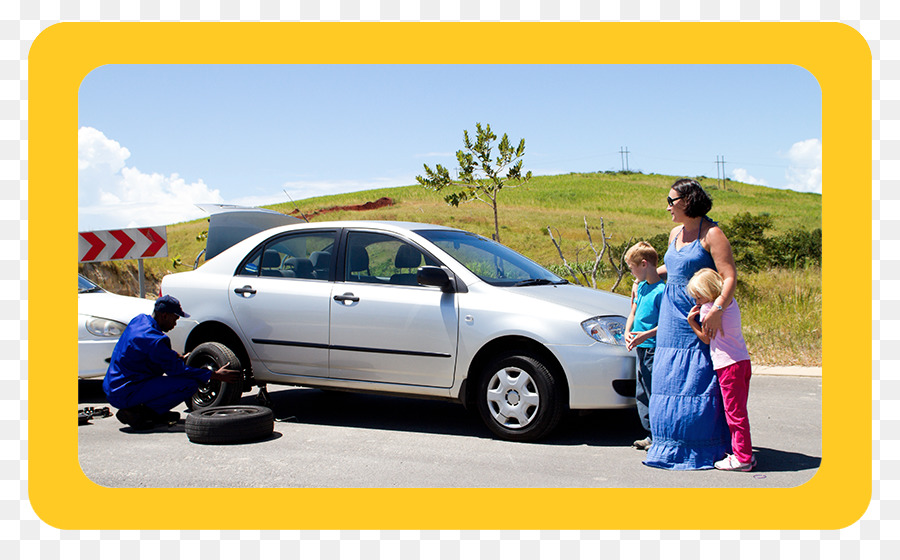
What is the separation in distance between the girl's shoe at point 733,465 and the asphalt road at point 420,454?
5cm

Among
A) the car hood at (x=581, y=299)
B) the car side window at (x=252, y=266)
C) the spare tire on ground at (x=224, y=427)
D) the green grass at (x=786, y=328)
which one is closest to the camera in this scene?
the car hood at (x=581, y=299)

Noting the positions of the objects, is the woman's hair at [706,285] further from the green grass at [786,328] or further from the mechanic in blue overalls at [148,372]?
the green grass at [786,328]

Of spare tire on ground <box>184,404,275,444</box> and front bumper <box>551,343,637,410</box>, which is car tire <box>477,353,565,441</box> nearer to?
front bumper <box>551,343,637,410</box>

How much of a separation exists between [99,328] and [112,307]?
0.37 metres

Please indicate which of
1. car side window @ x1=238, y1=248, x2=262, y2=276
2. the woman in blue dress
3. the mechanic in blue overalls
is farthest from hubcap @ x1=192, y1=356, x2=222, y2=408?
the woman in blue dress

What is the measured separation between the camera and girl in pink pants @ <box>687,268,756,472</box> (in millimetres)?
5238

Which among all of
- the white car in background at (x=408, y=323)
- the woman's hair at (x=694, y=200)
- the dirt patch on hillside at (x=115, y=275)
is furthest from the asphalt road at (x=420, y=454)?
the dirt patch on hillside at (x=115, y=275)

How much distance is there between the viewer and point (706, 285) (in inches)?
206

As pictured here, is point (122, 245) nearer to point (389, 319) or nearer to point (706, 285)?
point (389, 319)

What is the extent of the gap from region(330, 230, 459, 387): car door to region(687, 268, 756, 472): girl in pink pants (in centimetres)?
196

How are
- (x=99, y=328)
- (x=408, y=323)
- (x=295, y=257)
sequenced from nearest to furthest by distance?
(x=408, y=323), (x=295, y=257), (x=99, y=328)

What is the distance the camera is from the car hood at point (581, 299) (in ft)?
20.1

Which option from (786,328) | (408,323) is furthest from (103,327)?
(786,328)

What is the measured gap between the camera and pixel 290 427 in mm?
6980
